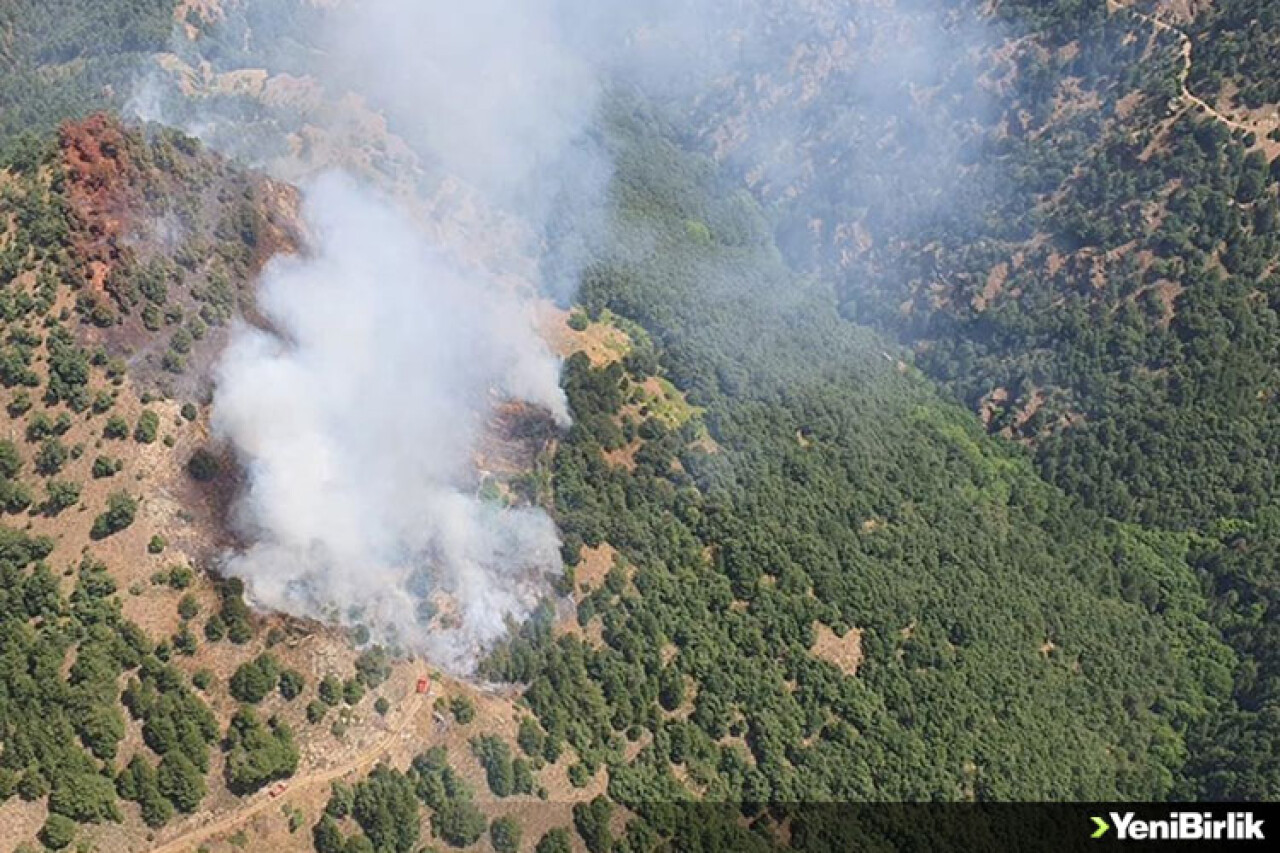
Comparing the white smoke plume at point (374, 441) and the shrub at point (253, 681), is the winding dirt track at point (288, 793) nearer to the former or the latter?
the shrub at point (253, 681)

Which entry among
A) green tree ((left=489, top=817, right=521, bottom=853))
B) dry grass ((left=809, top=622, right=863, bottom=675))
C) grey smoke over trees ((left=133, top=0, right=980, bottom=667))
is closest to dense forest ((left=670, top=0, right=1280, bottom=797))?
grey smoke over trees ((left=133, top=0, right=980, bottom=667))

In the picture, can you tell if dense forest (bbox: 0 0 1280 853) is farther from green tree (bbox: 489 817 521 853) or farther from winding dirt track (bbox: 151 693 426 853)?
winding dirt track (bbox: 151 693 426 853)

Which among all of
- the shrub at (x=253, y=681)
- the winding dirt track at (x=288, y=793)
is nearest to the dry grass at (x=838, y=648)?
the winding dirt track at (x=288, y=793)

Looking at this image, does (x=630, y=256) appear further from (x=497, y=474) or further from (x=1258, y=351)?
(x=1258, y=351)

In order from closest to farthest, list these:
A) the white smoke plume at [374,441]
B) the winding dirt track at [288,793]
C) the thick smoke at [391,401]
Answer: the winding dirt track at [288,793] < the white smoke plume at [374,441] < the thick smoke at [391,401]

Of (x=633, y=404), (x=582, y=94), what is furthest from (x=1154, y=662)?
(x=582, y=94)

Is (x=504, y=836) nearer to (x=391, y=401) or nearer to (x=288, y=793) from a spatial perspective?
(x=288, y=793)

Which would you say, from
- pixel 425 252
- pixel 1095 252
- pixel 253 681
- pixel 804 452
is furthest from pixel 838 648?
pixel 1095 252
